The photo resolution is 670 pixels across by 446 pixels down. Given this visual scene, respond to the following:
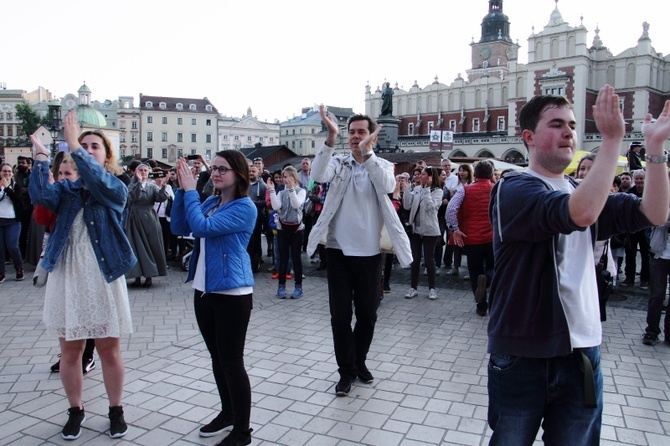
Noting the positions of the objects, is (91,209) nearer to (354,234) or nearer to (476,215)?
(354,234)

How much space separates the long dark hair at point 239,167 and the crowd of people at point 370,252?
0.04ft

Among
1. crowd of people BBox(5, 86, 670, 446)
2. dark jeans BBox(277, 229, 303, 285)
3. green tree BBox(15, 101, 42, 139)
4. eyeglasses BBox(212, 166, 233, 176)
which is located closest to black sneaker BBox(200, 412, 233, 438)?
crowd of people BBox(5, 86, 670, 446)

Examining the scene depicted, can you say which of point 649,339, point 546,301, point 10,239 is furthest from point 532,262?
point 10,239

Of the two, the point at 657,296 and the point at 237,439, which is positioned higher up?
the point at 657,296

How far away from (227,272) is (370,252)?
1.48m

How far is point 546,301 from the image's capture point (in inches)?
87.2

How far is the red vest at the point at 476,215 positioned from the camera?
720 cm

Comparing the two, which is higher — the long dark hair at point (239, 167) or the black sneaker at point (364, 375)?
the long dark hair at point (239, 167)

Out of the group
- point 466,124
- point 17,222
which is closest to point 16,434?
point 17,222

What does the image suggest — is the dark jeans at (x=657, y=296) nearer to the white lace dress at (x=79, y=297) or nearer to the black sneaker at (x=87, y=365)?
the white lace dress at (x=79, y=297)

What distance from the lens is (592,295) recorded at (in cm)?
232

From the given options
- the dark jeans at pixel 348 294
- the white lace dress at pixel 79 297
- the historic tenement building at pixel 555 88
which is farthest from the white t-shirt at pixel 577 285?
the historic tenement building at pixel 555 88

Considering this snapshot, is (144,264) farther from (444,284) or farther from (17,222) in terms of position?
(444,284)

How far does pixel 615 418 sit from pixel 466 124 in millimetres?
69536
